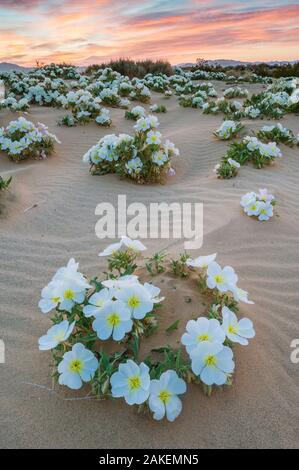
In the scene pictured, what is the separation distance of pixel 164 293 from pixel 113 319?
544 millimetres

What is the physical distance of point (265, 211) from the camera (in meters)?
3.91

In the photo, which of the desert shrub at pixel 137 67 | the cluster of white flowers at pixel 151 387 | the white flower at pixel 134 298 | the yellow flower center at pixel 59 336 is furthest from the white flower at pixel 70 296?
the desert shrub at pixel 137 67

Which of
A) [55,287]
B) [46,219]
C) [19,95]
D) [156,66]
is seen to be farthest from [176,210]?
[156,66]

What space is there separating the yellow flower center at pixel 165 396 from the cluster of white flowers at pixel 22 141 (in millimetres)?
5073

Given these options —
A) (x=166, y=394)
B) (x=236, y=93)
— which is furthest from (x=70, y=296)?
(x=236, y=93)

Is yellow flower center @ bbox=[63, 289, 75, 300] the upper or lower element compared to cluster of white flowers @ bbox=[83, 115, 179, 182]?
upper

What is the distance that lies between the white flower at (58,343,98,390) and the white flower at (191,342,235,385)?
480 millimetres

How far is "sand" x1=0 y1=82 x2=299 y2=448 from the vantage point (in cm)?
183

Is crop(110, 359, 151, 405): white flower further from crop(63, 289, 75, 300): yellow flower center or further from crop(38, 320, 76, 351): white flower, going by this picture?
crop(63, 289, 75, 300): yellow flower center

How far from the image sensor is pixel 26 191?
4.96 metres

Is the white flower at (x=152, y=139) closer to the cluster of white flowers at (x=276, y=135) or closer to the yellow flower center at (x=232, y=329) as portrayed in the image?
the cluster of white flowers at (x=276, y=135)

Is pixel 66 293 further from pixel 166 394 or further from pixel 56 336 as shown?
pixel 166 394

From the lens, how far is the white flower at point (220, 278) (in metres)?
2.18

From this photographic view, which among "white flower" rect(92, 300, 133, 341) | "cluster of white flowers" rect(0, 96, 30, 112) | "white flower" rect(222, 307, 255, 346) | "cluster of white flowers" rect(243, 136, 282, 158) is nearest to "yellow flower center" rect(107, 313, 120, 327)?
"white flower" rect(92, 300, 133, 341)
